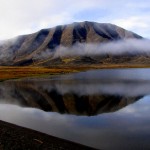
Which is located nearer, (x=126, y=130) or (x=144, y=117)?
(x=126, y=130)

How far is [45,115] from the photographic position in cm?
4203

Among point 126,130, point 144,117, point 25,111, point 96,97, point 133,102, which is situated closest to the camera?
point 126,130

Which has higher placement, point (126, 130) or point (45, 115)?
point (126, 130)

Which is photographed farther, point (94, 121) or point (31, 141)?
point (94, 121)

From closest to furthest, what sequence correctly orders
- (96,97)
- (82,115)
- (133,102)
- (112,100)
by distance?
(82,115)
(133,102)
(112,100)
(96,97)

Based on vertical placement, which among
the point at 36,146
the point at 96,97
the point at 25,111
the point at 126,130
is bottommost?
the point at 96,97

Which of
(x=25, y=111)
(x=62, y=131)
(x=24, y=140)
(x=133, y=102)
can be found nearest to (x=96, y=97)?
(x=133, y=102)

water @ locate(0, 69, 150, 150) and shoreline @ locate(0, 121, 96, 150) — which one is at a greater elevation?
shoreline @ locate(0, 121, 96, 150)

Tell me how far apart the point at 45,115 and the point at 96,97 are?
1924cm

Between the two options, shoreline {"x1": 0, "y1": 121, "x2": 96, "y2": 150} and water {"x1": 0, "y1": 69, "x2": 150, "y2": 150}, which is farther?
water {"x1": 0, "y1": 69, "x2": 150, "y2": 150}

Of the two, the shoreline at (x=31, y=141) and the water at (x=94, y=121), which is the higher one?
the shoreline at (x=31, y=141)

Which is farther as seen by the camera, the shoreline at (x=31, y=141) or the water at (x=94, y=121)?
the water at (x=94, y=121)

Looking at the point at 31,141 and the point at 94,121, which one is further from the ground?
the point at 31,141

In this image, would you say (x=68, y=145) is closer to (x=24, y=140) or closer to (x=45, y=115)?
(x=24, y=140)
